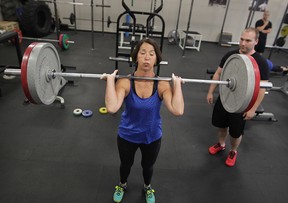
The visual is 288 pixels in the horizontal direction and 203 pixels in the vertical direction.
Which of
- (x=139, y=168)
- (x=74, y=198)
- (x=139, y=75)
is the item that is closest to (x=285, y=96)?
(x=139, y=168)

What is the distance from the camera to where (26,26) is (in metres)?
4.89

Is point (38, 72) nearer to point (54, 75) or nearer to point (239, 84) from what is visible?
point (54, 75)

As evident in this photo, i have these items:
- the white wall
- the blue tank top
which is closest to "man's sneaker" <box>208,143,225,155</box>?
the blue tank top

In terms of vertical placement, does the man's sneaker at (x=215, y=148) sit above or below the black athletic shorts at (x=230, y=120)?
below

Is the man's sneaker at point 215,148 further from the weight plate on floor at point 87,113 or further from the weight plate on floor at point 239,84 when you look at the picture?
the weight plate on floor at point 87,113

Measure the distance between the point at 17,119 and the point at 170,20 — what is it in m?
5.06

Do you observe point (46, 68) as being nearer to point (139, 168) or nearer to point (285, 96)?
point (139, 168)

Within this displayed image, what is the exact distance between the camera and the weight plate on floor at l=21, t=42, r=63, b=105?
1.10 meters

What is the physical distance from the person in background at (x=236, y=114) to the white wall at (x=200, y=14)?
15.7ft

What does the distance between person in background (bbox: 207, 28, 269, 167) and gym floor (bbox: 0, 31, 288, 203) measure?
10 cm

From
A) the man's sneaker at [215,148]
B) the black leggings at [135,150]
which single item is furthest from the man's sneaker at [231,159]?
the black leggings at [135,150]

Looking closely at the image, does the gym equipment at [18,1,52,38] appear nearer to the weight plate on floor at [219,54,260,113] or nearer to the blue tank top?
the blue tank top

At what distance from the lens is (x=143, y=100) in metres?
1.16

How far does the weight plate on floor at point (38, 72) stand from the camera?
110cm
